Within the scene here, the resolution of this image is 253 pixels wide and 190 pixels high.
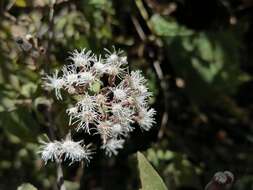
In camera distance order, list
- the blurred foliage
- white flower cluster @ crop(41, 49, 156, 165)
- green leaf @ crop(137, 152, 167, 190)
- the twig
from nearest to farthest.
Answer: green leaf @ crop(137, 152, 167, 190) → white flower cluster @ crop(41, 49, 156, 165) → the blurred foliage → the twig

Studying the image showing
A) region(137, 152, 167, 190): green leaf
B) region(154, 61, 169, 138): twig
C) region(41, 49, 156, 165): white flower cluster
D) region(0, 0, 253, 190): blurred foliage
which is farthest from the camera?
region(154, 61, 169, 138): twig

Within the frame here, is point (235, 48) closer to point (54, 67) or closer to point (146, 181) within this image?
point (54, 67)

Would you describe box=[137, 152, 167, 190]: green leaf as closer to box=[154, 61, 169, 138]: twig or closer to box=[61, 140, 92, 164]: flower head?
box=[61, 140, 92, 164]: flower head

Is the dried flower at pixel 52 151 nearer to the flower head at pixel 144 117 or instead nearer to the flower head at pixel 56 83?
the flower head at pixel 56 83

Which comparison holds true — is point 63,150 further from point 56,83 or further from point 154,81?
point 154,81

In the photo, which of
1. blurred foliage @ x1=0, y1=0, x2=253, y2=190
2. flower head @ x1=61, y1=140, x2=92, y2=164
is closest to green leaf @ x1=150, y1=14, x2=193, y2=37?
blurred foliage @ x1=0, y1=0, x2=253, y2=190

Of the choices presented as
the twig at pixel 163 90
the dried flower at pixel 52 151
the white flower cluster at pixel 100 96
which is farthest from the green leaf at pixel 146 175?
the twig at pixel 163 90
